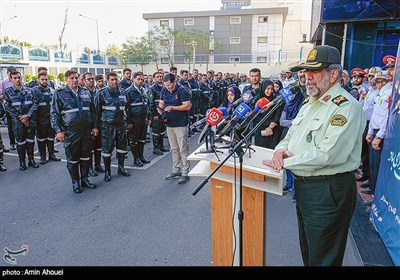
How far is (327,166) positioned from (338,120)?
313 millimetres

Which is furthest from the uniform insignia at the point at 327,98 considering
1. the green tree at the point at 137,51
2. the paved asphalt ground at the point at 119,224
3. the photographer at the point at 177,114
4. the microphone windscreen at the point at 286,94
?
the green tree at the point at 137,51

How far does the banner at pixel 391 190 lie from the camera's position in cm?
304

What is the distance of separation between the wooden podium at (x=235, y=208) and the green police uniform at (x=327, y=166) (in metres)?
0.27

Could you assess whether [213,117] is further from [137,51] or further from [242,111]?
[137,51]

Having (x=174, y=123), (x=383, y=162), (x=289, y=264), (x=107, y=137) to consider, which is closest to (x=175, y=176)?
(x=174, y=123)

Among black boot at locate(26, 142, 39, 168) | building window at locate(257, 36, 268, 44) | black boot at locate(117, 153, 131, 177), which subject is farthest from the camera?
building window at locate(257, 36, 268, 44)

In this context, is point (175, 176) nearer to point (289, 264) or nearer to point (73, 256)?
point (73, 256)

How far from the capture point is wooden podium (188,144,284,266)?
7.45 feet

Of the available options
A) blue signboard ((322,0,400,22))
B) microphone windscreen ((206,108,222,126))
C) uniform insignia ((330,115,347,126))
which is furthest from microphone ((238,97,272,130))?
blue signboard ((322,0,400,22))

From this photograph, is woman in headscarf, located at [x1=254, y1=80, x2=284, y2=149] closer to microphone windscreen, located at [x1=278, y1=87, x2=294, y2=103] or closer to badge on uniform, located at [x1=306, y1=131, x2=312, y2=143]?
microphone windscreen, located at [x1=278, y1=87, x2=294, y2=103]

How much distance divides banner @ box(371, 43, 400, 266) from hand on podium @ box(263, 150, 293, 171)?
171 centimetres

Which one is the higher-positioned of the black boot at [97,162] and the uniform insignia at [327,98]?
the uniform insignia at [327,98]

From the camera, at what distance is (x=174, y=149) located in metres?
5.56

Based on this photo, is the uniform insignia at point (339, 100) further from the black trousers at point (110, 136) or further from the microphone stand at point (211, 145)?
the black trousers at point (110, 136)
